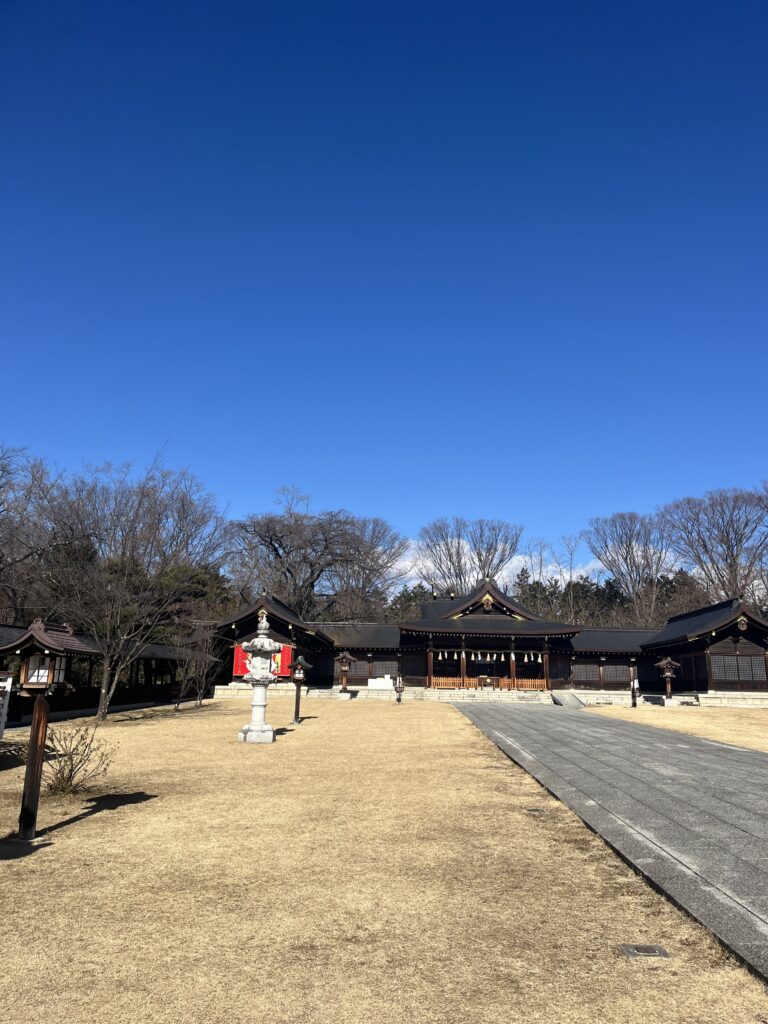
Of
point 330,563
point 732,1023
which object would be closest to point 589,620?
point 330,563

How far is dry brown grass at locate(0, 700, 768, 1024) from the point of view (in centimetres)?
311

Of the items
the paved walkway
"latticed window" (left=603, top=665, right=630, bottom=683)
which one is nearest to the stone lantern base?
the paved walkway

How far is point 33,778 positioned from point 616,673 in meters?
38.9

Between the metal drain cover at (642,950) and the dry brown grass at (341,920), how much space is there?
10 cm

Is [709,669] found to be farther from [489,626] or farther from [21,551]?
[21,551]

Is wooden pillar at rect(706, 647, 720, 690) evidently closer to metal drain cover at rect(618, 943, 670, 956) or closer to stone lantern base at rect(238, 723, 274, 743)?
stone lantern base at rect(238, 723, 274, 743)

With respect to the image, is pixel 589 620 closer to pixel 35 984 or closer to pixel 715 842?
pixel 715 842

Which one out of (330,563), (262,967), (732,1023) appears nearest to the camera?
(732,1023)

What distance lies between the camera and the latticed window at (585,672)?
39213 mm

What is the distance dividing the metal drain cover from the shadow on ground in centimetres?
509

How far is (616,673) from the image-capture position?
129 feet

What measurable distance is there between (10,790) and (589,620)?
57382mm

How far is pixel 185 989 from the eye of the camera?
127 inches

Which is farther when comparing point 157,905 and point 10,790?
point 10,790
